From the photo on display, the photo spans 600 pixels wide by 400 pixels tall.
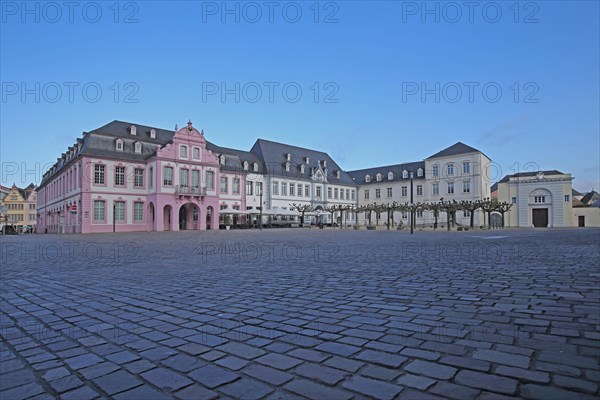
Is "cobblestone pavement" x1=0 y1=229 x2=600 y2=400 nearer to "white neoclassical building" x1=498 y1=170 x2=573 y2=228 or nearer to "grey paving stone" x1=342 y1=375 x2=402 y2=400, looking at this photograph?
"grey paving stone" x1=342 y1=375 x2=402 y2=400

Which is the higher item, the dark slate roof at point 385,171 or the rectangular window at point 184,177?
the dark slate roof at point 385,171

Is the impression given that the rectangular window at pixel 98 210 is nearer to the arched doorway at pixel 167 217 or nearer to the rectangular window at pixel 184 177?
the arched doorway at pixel 167 217

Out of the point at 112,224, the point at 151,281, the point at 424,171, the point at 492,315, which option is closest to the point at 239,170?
the point at 112,224

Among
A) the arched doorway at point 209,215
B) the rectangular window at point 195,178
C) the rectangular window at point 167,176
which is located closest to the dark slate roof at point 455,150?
the arched doorway at point 209,215

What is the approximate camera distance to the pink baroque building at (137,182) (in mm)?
37031

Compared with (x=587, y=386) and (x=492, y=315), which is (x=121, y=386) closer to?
(x=587, y=386)

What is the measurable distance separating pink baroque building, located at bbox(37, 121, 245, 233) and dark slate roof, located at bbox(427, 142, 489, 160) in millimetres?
36139

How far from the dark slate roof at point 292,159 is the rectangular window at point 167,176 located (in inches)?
724

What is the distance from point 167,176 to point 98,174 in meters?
6.33

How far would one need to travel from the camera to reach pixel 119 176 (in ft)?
128

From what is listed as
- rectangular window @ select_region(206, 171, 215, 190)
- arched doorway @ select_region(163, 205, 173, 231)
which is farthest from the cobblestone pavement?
rectangular window @ select_region(206, 171, 215, 190)

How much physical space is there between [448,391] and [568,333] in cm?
176

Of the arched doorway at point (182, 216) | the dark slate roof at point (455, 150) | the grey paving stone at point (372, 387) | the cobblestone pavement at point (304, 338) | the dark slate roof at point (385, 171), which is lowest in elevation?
the cobblestone pavement at point (304, 338)

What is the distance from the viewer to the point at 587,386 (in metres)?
2.20
